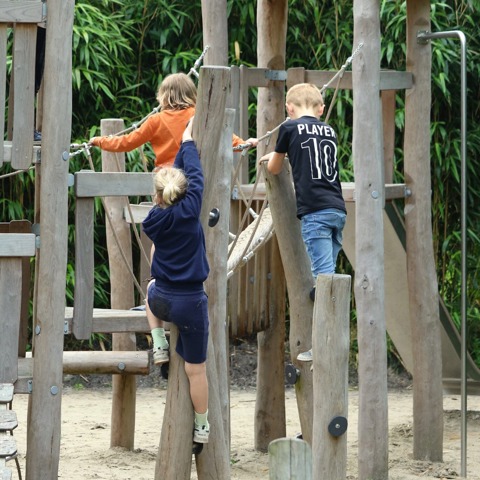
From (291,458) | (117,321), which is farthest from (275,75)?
(291,458)

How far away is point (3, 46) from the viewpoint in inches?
182

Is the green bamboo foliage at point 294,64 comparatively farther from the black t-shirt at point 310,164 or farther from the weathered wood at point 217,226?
the weathered wood at point 217,226

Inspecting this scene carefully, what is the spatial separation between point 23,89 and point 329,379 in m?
1.66

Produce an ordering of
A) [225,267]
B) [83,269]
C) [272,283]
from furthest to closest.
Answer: [272,283] < [83,269] < [225,267]

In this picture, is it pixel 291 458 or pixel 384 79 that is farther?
pixel 384 79

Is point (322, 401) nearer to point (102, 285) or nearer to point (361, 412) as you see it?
point (361, 412)

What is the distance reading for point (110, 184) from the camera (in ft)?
16.9

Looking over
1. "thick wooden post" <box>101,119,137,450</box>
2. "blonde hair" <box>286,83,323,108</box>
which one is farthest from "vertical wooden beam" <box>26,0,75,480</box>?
"thick wooden post" <box>101,119,137,450</box>

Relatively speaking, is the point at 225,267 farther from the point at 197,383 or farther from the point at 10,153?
the point at 10,153

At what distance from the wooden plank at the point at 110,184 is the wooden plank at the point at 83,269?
0.06 meters

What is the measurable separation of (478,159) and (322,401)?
18.1 feet

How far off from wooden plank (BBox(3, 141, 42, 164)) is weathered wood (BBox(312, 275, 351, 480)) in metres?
1.31

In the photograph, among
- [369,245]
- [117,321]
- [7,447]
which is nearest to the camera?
[7,447]

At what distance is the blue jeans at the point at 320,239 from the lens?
5.40 metres
